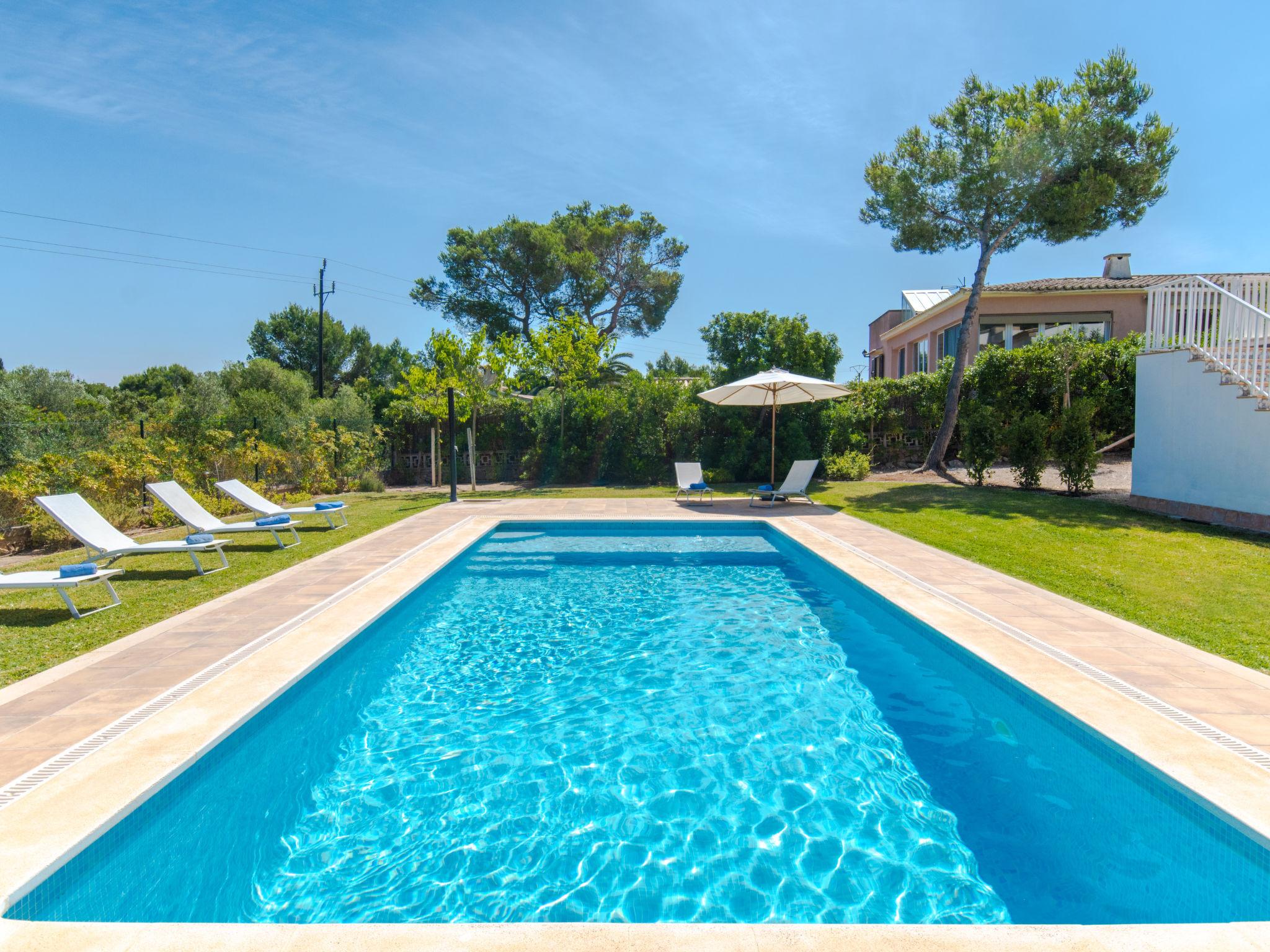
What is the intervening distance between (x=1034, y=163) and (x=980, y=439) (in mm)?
5514

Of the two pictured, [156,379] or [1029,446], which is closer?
[1029,446]

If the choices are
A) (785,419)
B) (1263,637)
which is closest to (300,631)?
(1263,637)

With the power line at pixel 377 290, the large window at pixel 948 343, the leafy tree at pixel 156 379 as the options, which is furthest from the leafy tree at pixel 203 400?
the large window at pixel 948 343

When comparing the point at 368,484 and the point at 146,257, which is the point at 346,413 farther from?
the point at 146,257

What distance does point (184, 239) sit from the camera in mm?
23156

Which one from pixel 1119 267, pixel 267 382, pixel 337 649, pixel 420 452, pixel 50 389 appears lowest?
pixel 337 649

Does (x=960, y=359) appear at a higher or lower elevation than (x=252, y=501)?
higher

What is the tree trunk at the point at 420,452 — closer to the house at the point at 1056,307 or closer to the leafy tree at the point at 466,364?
the leafy tree at the point at 466,364

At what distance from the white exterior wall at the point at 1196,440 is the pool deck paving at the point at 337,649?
4.62 metres

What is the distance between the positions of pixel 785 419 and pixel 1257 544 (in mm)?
8632

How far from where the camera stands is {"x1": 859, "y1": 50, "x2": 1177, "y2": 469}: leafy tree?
12.4 metres

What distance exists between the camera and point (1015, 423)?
1184 centimetres

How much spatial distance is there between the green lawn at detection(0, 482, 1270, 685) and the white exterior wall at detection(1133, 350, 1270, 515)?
58cm

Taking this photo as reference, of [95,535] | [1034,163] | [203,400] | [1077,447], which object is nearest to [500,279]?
[203,400]
